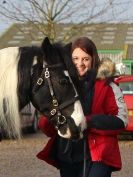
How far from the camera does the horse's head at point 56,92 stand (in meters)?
3.92

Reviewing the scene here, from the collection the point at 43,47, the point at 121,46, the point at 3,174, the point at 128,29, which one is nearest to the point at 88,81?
the point at 43,47

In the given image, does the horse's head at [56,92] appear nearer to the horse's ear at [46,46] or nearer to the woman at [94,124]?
the horse's ear at [46,46]

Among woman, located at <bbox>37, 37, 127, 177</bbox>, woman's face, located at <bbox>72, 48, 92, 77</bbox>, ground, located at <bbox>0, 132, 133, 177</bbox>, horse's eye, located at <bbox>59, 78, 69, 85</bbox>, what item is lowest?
ground, located at <bbox>0, 132, 133, 177</bbox>

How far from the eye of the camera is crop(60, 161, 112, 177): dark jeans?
4219 millimetres

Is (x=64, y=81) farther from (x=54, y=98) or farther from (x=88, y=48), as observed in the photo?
(x=88, y=48)

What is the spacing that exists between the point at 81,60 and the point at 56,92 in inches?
15.5

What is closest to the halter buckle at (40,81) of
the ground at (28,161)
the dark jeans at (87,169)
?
the dark jeans at (87,169)

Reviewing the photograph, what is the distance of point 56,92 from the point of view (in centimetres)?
396

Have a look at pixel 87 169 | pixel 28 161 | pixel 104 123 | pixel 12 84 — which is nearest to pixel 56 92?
pixel 12 84

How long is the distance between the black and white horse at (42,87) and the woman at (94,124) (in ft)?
0.57

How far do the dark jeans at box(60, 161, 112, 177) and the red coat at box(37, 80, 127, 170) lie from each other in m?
0.06

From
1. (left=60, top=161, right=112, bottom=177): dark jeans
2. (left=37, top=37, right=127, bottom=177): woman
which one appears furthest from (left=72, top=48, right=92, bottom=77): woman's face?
(left=60, top=161, right=112, bottom=177): dark jeans

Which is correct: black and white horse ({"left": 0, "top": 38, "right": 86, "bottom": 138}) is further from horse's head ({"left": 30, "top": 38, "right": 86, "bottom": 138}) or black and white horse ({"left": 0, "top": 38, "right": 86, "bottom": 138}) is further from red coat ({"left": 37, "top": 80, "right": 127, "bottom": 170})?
red coat ({"left": 37, "top": 80, "right": 127, "bottom": 170})

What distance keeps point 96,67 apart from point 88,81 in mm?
151
